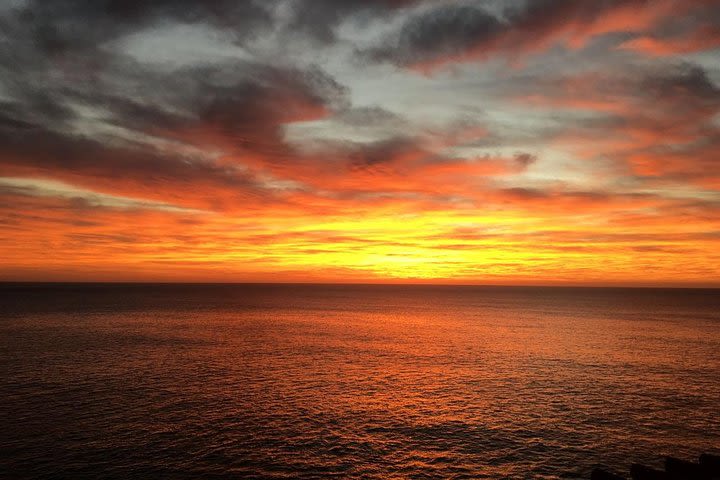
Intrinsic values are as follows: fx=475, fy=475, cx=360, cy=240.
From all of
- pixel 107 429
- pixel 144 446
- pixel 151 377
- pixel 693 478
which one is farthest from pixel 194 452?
pixel 693 478

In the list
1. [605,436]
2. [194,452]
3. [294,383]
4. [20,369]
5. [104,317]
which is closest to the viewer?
[194,452]

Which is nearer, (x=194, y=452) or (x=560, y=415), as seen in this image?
(x=194, y=452)

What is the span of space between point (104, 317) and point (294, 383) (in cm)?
11250

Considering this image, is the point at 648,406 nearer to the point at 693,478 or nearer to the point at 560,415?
the point at 560,415

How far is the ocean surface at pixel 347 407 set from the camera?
36.0 meters

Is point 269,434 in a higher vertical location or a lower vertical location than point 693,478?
lower

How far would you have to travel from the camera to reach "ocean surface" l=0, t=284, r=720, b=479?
1419 inches

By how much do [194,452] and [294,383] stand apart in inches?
962

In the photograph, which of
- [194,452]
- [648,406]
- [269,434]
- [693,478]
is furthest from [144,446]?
[648,406]

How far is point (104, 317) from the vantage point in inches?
5837

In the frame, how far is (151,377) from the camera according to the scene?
63.2 meters

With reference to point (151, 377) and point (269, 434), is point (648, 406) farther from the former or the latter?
point (151, 377)

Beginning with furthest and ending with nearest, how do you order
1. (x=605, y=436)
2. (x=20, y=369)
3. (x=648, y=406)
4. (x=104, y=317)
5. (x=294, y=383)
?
(x=104, y=317) → (x=20, y=369) → (x=294, y=383) → (x=648, y=406) → (x=605, y=436)

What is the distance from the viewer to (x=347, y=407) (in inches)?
1997
